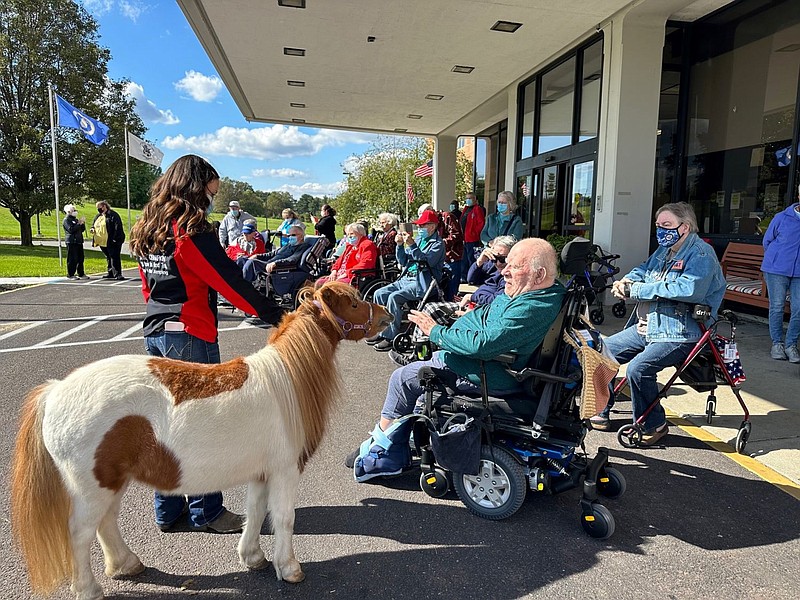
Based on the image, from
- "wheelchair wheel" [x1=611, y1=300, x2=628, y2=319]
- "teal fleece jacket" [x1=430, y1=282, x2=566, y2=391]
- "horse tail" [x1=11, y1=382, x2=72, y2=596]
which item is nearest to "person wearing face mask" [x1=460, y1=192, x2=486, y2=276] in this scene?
"wheelchair wheel" [x1=611, y1=300, x2=628, y2=319]

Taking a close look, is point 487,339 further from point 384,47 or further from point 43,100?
point 43,100

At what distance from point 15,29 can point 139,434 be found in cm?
2995

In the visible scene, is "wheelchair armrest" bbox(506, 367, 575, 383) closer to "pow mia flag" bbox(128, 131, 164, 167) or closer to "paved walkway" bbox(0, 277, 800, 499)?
"paved walkway" bbox(0, 277, 800, 499)

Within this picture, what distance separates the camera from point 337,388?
8.29ft

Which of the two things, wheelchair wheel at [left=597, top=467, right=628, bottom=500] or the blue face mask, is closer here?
wheelchair wheel at [left=597, top=467, right=628, bottom=500]

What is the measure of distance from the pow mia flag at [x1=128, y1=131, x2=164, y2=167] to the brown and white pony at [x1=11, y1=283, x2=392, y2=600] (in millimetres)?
17418

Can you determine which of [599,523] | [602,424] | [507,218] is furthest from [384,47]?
[599,523]

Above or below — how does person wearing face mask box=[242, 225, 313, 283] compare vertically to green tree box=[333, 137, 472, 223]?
below

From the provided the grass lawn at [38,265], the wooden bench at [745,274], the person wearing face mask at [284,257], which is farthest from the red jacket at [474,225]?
the grass lawn at [38,265]

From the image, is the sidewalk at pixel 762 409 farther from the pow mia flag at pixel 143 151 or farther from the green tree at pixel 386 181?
the green tree at pixel 386 181

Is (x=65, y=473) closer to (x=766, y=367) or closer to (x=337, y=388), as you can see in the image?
(x=337, y=388)

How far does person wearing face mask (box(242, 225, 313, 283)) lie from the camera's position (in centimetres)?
852

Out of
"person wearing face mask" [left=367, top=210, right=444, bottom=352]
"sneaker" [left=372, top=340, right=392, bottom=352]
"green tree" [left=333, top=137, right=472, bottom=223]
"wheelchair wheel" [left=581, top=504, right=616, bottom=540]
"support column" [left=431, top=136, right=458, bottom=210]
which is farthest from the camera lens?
"green tree" [left=333, top=137, right=472, bottom=223]

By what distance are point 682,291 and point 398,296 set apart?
11.5ft
